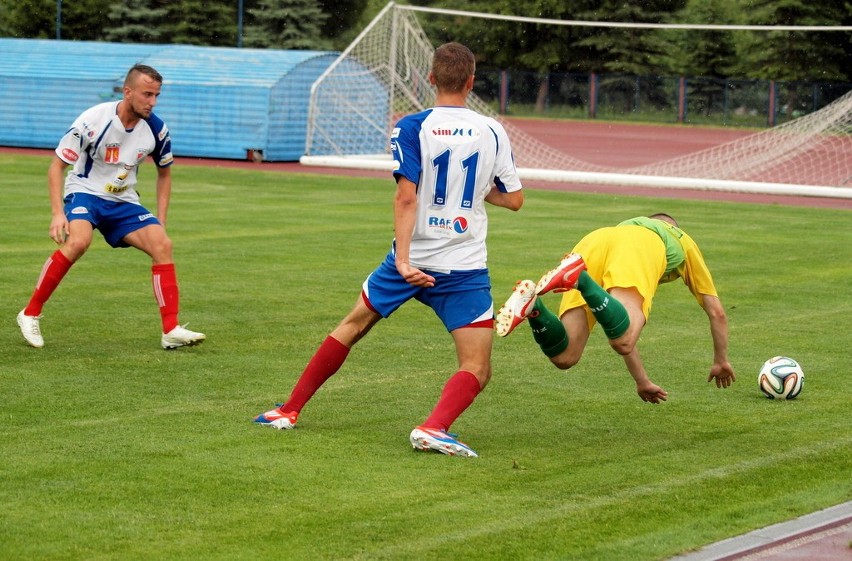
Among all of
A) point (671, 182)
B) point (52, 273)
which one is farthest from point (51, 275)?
point (671, 182)

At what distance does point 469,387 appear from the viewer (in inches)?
264

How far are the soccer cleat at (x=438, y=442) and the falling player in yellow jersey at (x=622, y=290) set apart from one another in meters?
0.71

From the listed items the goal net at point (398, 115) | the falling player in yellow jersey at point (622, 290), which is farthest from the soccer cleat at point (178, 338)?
the goal net at point (398, 115)

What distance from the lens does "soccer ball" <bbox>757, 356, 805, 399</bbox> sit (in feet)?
26.8

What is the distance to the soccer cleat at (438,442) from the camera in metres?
6.61

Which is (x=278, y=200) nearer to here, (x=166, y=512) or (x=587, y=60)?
(x=166, y=512)

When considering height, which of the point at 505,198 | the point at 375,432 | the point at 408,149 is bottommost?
the point at 375,432

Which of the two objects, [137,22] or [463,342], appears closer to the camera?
[463,342]

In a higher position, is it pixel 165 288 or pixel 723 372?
pixel 723 372

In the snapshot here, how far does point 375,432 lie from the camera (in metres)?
Answer: 7.16

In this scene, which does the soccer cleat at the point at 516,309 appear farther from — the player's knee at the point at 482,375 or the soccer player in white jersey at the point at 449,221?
the player's knee at the point at 482,375

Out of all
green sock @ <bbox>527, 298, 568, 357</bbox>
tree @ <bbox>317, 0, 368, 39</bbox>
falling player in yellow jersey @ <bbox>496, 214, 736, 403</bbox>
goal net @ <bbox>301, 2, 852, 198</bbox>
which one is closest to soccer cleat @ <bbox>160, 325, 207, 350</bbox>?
falling player in yellow jersey @ <bbox>496, 214, 736, 403</bbox>

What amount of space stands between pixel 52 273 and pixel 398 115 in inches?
909

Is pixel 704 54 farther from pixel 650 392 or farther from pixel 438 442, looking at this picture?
pixel 438 442
